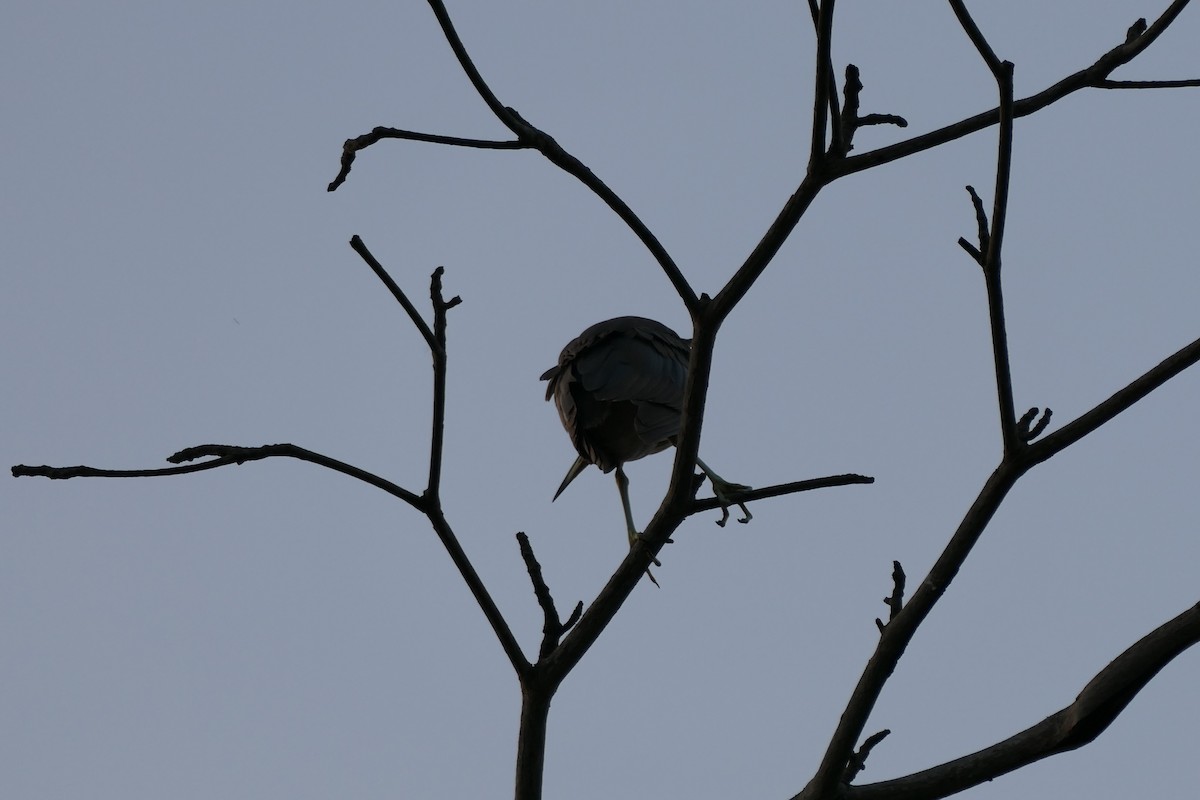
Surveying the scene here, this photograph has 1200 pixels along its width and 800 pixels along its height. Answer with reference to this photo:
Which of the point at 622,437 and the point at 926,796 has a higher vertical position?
the point at 622,437

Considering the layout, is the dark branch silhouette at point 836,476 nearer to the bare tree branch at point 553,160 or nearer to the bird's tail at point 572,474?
the bare tree branch at point 553,160

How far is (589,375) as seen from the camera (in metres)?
6.09

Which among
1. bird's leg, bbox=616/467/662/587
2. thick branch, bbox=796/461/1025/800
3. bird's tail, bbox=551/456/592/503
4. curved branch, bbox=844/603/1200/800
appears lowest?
curved branch, bbox=844/603/1200/800

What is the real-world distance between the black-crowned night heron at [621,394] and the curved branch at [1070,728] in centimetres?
280

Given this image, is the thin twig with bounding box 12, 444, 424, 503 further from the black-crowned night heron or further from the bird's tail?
the bird's tail

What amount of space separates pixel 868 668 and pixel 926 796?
0.29m

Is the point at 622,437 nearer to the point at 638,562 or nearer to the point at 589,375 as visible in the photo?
the point at 589,375

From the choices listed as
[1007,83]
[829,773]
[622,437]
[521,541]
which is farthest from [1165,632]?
[622,437]

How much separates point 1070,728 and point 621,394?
11.3 ft

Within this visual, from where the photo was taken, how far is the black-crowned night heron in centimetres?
583

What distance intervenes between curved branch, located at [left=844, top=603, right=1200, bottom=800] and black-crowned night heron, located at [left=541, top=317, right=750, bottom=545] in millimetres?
2799

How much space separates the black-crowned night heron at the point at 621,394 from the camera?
5832 millimetres

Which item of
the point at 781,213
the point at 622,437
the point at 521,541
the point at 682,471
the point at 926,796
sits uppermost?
the point at 622,437

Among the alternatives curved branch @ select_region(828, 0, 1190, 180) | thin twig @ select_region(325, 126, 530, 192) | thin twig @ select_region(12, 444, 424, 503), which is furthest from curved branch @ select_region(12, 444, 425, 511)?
curved branch @ select_region(828, 0, 1190, 180)
